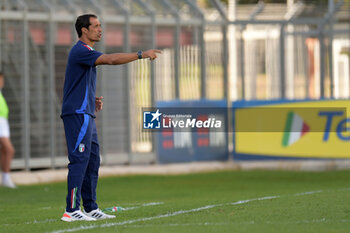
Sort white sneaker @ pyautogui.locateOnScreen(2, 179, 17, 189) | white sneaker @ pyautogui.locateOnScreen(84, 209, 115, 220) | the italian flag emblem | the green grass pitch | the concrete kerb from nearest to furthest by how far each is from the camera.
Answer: the green grass pitch < white sneaker @ pyautogui.locateOnScreen(84, 209, 115, 220) < white sneaker @ pyautogui.locateOnScreen(2, 179, 17, 189) < the concrete kerb < the italian flag emblem

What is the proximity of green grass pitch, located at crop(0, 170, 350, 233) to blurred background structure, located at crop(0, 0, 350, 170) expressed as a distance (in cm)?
262

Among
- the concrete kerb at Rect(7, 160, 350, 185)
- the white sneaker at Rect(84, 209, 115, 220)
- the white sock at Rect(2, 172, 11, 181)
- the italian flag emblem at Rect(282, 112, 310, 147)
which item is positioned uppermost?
the italian flag emblem at Rect(282, 112, 310, 147)

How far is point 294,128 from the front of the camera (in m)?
18.3

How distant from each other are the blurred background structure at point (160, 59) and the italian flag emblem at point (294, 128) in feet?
5.49

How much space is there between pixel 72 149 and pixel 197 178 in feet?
29.2

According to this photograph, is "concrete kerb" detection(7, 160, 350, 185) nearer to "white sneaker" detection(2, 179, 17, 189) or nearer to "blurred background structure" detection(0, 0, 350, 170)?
"blurred background structure" detection(0, 0, 350, 170)

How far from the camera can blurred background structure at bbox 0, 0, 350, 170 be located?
1720 cm

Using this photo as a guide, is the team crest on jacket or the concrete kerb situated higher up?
the team crest on jacket

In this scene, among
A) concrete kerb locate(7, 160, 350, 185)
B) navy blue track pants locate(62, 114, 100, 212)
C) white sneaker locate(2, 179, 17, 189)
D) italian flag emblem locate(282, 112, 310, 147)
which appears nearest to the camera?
navy blue track pants locate(62, 114, 100, 212)

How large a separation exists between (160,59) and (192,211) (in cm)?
1041

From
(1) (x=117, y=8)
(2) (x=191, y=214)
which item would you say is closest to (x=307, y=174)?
(1) (x=117, y=8)

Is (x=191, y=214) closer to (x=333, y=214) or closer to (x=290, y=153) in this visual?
(x=333, y=214)

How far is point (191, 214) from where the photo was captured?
8.61 metres

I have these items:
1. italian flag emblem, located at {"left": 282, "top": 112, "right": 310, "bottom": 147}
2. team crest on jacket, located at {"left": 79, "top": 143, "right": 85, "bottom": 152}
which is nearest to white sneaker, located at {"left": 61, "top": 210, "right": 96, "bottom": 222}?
team crest on jacket, located at {"left": 79, "top": 143, "right": 85, "bottom": 152}
